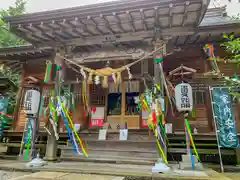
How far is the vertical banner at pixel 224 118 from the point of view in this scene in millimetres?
5660

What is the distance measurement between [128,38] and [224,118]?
432cm

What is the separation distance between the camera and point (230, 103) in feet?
19.2

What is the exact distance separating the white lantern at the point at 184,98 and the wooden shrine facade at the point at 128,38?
0.91 metres

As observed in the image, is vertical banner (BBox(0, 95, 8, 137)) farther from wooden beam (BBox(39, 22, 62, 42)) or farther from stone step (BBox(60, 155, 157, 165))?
wooden beam (BBox(39, 22, 62, 42))

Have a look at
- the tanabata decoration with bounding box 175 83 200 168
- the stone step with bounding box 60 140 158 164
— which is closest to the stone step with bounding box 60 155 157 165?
the stone step with bounding box 60 140 158 164

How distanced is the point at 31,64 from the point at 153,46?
733 cm

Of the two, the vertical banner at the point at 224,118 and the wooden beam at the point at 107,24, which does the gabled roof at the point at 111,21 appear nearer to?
the wooden beam at the point at 107,24

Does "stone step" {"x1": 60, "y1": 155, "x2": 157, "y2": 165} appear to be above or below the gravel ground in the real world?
above

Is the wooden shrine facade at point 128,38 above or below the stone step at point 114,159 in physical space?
above

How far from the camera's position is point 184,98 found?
5.43 m

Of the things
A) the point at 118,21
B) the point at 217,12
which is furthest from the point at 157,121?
the point at 217,12

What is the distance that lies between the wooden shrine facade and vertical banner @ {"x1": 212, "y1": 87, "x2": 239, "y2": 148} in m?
1.05

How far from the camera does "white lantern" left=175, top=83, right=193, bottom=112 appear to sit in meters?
5.34

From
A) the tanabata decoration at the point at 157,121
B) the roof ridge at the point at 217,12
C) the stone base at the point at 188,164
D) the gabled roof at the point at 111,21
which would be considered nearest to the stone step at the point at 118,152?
the tanabata decoration at the point at 157,121
